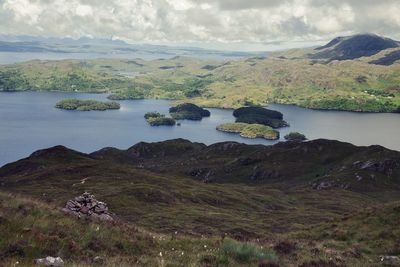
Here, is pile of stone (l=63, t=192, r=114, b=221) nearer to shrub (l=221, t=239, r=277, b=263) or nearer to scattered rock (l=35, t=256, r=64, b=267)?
shrub (l=221, t=239, r=277, b=263)

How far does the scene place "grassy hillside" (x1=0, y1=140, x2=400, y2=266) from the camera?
20812 millimetres

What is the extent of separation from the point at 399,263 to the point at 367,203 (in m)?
115

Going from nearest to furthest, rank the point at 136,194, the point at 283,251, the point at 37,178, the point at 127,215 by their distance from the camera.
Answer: the point at 283,251, the point at 127,215, the point at 136,194, the point at 37,178

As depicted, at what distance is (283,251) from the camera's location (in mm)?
25328

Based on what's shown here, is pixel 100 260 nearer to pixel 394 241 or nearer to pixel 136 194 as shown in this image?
pixel 394 241

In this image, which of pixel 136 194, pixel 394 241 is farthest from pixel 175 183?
pixel 394 241

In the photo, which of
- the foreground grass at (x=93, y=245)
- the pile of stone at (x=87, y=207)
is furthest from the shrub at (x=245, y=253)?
the pile of stone at (x=87, y=207)

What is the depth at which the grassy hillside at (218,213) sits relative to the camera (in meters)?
20.8

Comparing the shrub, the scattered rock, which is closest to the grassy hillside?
the shrub

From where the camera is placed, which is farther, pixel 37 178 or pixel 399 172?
pixel 399 172

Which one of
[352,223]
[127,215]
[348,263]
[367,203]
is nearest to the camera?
[348,263]

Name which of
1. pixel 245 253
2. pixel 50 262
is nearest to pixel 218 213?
pixel 245 253

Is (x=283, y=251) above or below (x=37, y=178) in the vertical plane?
above

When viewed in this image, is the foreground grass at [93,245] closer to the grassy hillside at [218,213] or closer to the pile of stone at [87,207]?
the grassy hillside at [218,213]
